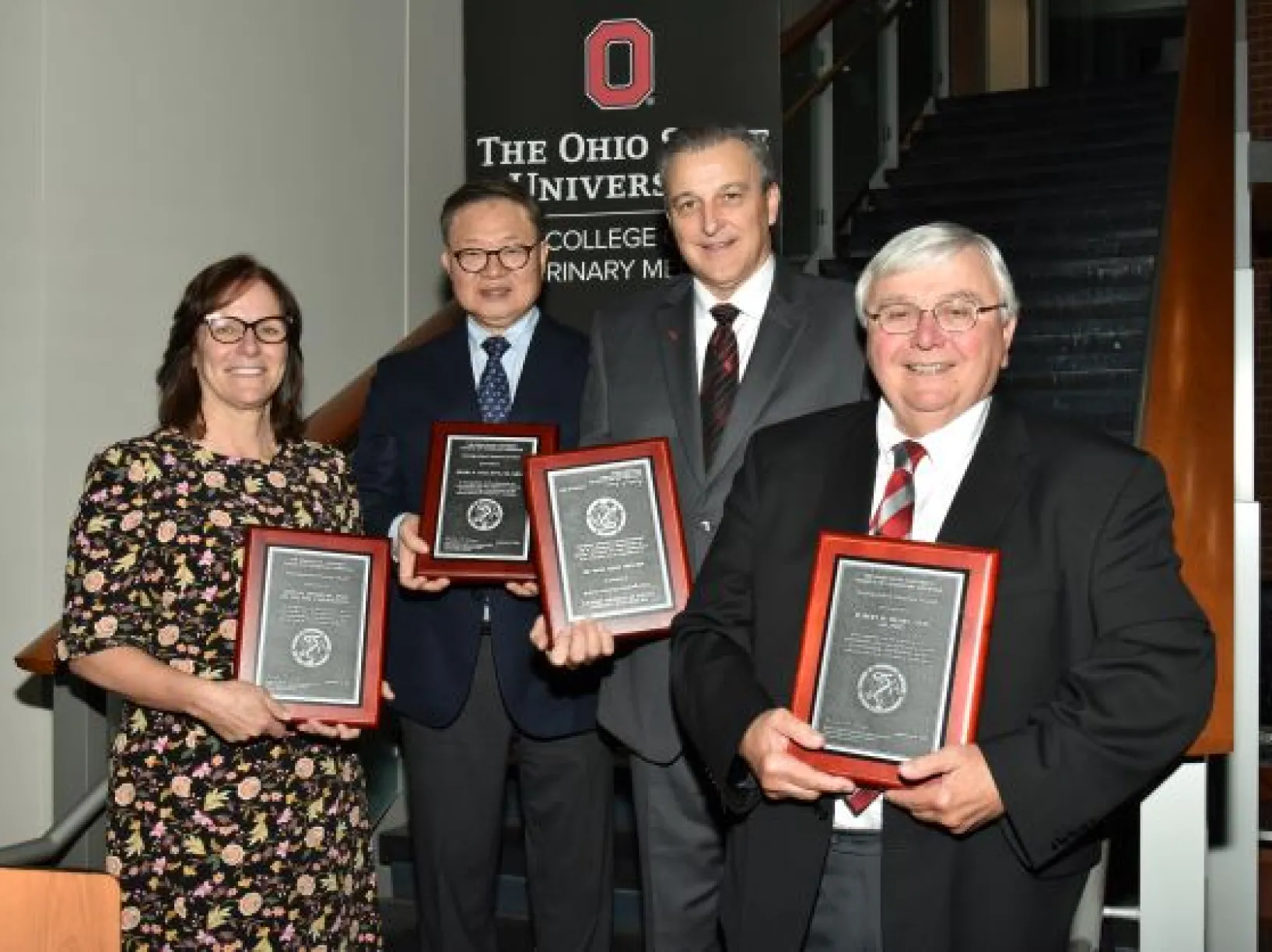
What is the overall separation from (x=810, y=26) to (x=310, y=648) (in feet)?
15.2

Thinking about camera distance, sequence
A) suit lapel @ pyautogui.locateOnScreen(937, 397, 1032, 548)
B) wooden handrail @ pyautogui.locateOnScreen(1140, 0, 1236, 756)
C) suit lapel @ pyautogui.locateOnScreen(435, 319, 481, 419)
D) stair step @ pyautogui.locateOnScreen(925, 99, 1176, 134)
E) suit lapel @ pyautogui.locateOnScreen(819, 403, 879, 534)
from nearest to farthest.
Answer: suit lapel @ pyautogui.locateOnScreen(937, 397, 1032, 548) < suit lapel @ pyautogui.locateOnScreen(819, 403, 879, 534) < wooden handrail @ pyautogui.locateOnScreen(1140, 0, 1236, 756) < suit lapel @ pyautogui.locateOnScreen(435, 319, 481, 419) < stair step @ pyautogui.locateOnScreen(925, 99, 1176, 134)

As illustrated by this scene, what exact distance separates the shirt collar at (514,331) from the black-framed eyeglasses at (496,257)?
11cm

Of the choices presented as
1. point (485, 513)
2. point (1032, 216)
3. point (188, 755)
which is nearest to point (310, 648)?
point (188, 755)

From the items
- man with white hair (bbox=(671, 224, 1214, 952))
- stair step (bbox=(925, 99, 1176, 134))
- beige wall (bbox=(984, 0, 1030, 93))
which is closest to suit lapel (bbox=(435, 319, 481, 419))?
man with white hair (bbox=(671, 224, 1214, 952))

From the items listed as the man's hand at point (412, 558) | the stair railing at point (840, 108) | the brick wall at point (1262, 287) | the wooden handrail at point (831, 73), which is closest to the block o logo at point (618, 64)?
the stair railing at point (840, 108)

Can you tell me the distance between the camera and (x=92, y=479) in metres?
2.49

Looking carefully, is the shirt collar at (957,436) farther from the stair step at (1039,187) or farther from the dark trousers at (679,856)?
the stair step at (1039,187)

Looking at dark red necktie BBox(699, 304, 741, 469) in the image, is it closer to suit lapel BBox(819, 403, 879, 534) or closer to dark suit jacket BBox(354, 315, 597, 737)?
dark suit jacket BBox(354, 315, 597, 737)

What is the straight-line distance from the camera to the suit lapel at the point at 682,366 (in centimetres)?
263

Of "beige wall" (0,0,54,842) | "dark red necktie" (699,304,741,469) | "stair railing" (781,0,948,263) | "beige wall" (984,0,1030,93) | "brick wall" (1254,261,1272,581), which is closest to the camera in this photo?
"dark red necktie" (699,304,741,469)

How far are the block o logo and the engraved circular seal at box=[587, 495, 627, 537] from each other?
7.67 feet

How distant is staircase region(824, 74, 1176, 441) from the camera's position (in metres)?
6.00

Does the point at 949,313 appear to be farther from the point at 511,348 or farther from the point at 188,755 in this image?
the point at 188,755

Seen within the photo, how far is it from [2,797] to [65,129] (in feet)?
5.14
